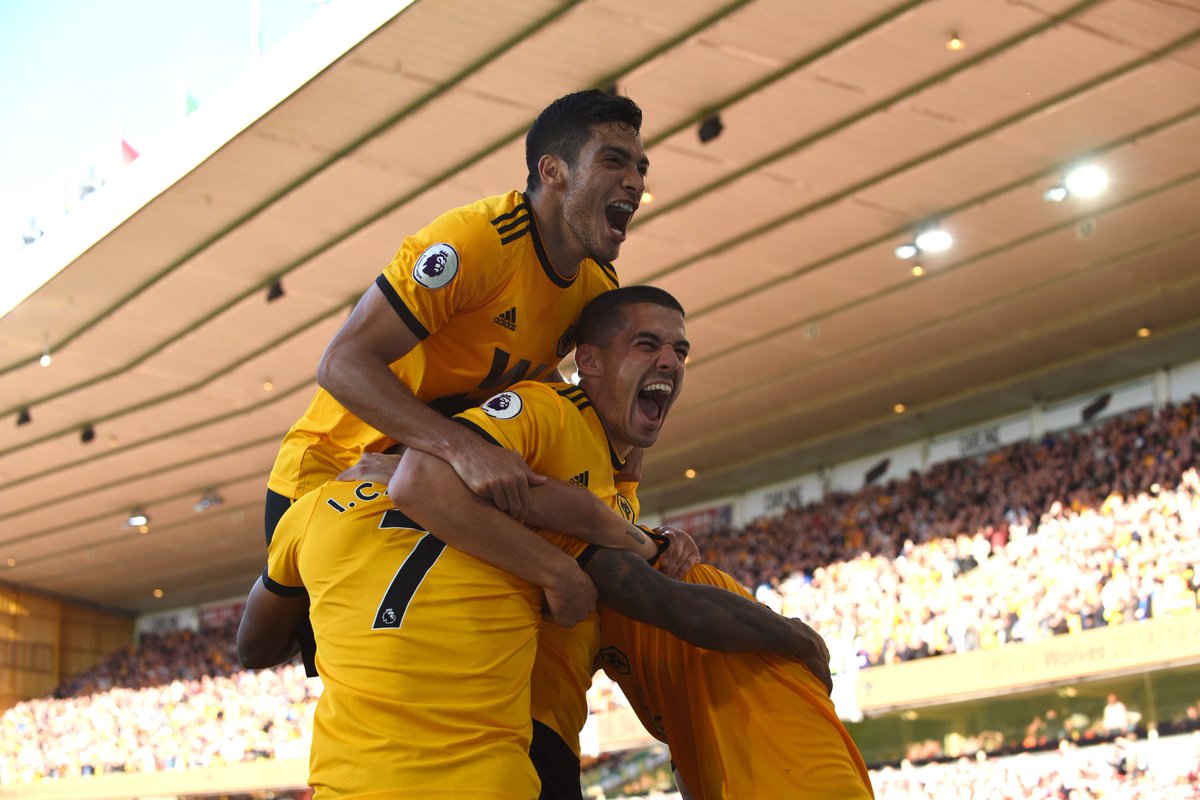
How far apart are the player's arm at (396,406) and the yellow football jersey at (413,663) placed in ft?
0.56

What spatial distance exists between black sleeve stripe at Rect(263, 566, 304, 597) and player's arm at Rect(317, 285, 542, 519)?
0.48m

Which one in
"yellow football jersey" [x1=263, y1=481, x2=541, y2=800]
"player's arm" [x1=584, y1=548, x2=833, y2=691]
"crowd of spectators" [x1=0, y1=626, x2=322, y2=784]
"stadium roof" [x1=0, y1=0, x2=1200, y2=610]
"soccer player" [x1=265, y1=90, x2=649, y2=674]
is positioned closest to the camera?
"yellow football jersey" [x1=263, y1=481, x2=541, y2=800]

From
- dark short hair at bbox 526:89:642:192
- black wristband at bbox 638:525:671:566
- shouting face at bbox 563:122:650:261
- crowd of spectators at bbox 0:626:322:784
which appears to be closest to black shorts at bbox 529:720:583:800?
black wristband at bbox 638:525:671:566

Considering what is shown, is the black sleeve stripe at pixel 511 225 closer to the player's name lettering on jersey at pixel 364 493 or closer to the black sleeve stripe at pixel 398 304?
the black sleeve stripe at pixel 398 304

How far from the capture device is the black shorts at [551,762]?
355cm

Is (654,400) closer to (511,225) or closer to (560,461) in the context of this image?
(560,461)

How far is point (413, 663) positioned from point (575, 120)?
163 centimetres

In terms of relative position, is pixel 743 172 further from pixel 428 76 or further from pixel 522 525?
pixel 522 525

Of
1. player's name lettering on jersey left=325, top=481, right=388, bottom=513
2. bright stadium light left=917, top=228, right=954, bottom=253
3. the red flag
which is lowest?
player's name lettering on jersey left=325, top=481, right=388, bottom=513

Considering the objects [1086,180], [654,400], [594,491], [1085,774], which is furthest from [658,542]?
[1086,180]

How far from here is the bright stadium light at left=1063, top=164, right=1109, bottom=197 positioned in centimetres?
1630

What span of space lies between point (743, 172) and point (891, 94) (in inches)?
89.9

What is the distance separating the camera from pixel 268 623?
374 cm

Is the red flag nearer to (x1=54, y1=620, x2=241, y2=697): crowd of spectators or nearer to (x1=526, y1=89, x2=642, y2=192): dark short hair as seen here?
(x1=526, y1=89, x2=642, y2=192): dark short hair
